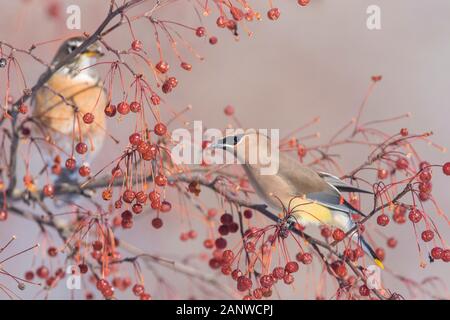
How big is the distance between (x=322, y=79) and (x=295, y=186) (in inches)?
118

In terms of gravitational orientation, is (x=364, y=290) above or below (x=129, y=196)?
below

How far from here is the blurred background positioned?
4434 millimetres

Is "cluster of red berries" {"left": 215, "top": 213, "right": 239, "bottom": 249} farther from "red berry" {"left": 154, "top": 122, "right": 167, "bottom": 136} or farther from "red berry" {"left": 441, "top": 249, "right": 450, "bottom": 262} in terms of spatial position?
"red berry" {"left": 441, "top": 249, "right": 450, "bottom": 262}

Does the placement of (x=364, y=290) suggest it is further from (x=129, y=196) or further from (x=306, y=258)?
(x=129, y=196)

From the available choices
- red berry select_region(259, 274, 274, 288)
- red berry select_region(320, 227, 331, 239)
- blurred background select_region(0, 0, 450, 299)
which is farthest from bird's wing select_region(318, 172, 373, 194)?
blurred background select_region(0, 0, 450, 299)

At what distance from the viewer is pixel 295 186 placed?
2.09 metres

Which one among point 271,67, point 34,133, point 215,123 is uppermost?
point 271,67

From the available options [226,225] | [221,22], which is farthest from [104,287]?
[221,22]

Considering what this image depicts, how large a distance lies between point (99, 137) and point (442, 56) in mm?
2897

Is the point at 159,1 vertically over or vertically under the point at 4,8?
under

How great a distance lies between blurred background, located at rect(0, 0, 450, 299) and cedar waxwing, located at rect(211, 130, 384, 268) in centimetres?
216
